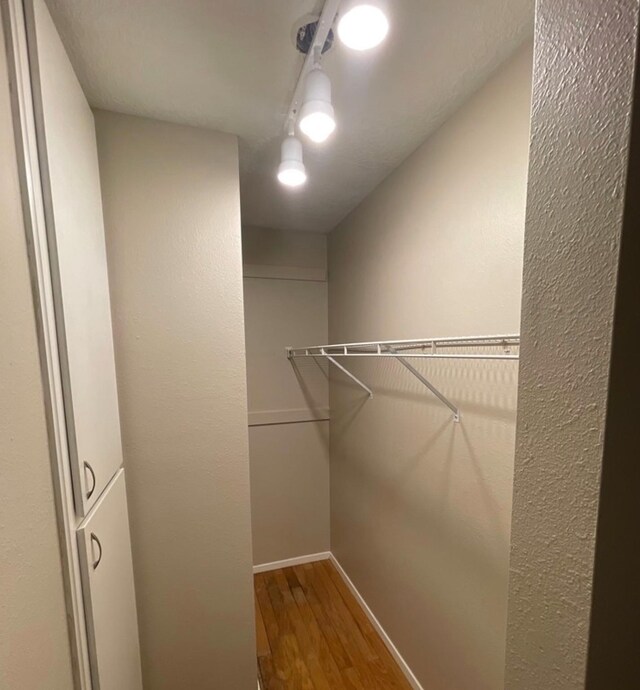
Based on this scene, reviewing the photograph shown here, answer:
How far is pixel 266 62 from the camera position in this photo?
943 millimetres

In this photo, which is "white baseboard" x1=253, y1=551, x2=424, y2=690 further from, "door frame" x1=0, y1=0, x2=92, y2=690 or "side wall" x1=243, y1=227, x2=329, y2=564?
"door frame" x1=0, y1=0, x2=92, y2=690

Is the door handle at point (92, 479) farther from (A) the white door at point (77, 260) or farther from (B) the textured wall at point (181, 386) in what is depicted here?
(B) the textured wall at point (181, 386)

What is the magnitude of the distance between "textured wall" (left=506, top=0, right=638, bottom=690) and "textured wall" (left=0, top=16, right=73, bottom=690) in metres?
0.80

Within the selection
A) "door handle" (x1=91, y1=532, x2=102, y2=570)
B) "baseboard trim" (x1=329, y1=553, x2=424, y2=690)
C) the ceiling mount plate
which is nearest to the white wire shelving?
the ceiling mount plate

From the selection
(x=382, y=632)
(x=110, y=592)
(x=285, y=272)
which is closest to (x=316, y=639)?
(x=382, y=632)

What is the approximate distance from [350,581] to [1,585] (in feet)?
7.03

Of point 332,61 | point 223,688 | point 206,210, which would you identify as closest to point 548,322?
point 332,61

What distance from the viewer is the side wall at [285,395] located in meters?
2.27

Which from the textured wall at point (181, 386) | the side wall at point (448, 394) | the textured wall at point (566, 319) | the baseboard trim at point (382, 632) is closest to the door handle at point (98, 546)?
the textured wall at point (181, 386)

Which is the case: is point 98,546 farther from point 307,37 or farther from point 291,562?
point 291,562

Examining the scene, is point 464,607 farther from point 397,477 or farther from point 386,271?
point 386,271

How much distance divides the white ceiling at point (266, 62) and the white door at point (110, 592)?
1.26 metres

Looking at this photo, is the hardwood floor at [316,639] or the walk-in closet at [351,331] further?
the hardwood floor at [316,639]

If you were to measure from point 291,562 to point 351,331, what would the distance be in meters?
1.79
